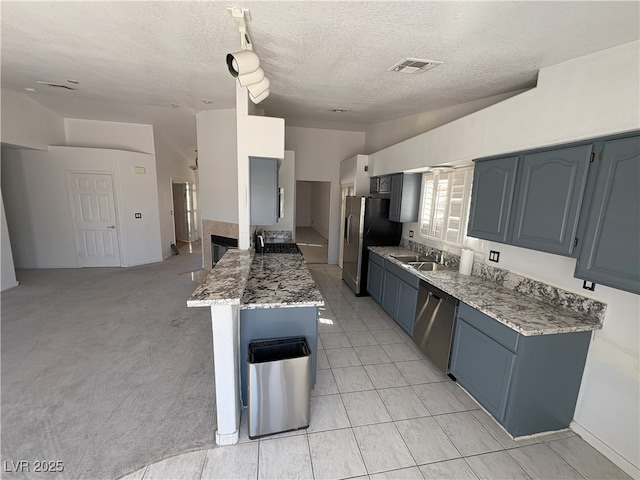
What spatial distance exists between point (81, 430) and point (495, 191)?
372cm

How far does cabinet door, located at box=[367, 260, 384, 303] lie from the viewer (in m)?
3.94

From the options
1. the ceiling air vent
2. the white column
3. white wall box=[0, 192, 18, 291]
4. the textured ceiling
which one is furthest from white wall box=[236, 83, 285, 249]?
white wall box=[0, 192, 18, 291]

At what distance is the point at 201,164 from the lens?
5082 millimetres

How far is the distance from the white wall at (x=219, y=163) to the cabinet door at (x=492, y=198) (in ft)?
12.1

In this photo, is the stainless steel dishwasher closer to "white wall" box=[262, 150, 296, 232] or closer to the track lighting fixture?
the track lighting fixture

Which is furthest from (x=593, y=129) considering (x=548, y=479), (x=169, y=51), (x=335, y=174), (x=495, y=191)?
(x=335, y=174)

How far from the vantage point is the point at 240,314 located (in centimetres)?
201

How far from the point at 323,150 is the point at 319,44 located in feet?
12.5

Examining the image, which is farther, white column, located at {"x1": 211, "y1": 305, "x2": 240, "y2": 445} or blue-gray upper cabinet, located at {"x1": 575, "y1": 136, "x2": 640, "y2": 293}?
white column, located at {"x1": 211, "y1": 305, "x2": 240, "y2": 445}

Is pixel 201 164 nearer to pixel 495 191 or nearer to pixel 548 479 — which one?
pixel 495 191

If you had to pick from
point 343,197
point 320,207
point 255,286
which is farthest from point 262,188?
point 320,207

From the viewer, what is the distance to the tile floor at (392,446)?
1675 millimetres

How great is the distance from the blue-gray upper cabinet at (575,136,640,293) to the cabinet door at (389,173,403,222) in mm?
2309

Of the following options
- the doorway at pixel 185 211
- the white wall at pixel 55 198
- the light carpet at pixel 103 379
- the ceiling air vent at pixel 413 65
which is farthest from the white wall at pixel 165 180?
the ceiling air vent at pixel 413 65
